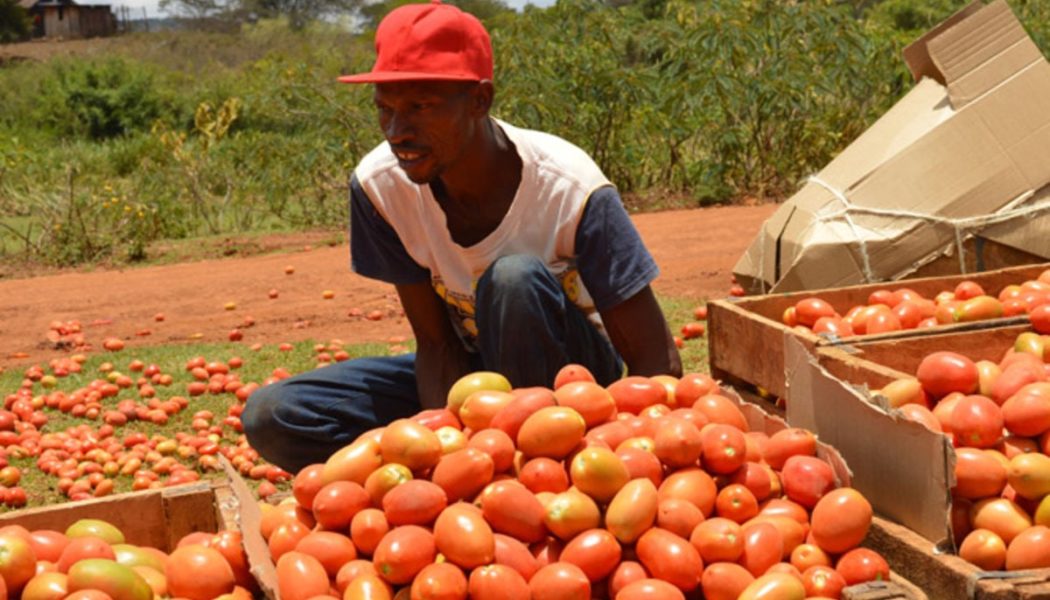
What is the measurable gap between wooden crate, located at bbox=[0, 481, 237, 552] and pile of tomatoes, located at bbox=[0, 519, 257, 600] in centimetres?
14

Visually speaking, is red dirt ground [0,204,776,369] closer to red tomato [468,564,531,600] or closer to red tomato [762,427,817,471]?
red tomato [762,427,817,471]

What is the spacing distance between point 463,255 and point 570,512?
1.34m

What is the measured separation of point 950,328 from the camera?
345cm

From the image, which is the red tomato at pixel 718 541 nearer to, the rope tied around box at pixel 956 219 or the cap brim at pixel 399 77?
the cap brim at pixel 399 77

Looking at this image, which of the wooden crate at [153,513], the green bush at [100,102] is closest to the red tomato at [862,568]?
the wooden crate at [153,513]

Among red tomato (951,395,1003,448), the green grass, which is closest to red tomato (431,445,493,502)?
red tomato (951,395,1003,448)

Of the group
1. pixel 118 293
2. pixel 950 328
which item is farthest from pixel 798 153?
pixel 950 328

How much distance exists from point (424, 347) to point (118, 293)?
6.35 m

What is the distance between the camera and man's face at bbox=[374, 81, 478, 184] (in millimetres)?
3199

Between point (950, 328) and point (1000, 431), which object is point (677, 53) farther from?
point (1000, 431)

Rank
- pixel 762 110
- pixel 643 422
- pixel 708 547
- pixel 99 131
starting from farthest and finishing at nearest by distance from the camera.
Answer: pixel 99 131 → pixel 762 110 → pixel 643 422 → pixel 708 547

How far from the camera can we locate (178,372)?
6.91 metres

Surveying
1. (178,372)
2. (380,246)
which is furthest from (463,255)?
(178,372)

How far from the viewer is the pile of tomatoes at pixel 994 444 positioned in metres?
2.43
